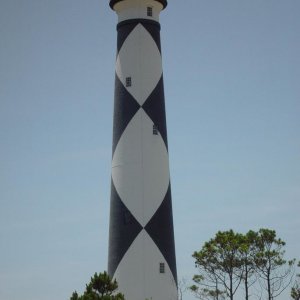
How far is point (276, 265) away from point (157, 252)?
13.6 meters

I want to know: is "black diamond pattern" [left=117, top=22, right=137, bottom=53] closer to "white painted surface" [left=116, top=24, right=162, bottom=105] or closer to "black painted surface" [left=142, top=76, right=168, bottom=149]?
"white painted surface" [left=116, top=24, right=162, bottom=105]

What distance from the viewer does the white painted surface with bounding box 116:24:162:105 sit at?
37.7 metres

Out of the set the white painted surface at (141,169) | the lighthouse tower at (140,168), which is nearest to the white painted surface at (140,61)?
the lighthouse tower at (140,168)

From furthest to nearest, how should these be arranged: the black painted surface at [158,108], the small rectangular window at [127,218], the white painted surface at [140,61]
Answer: the white painted surface at [140,61] < the black painted surface at [158,108] < the small rectangular window at [127,218]

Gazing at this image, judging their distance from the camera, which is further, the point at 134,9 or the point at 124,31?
the point at 124,31

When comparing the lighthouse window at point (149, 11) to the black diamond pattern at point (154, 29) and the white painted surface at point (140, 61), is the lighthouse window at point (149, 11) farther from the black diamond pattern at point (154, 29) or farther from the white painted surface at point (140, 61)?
the white painted surface at point (140, 61)

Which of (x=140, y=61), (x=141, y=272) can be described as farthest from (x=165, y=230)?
(x=140, y=61)

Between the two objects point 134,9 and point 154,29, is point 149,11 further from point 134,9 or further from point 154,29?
point 154,29

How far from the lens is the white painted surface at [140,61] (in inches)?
1483

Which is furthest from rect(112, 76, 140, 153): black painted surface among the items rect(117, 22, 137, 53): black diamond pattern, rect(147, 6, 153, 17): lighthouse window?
rect(147, 6, 153, 17): lighthouse window

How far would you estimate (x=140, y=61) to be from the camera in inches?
1491

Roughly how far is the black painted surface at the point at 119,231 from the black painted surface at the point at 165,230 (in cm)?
62

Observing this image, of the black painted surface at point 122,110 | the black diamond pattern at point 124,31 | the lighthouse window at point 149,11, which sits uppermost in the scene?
the lighthouse window at point 149,11

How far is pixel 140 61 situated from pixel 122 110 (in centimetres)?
228
